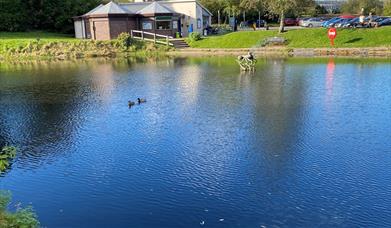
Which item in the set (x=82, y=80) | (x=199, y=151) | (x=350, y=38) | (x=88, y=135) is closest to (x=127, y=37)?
(x=82, y=80)

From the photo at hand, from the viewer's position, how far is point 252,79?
3716 centimetres

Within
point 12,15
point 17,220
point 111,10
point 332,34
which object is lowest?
point 17,220

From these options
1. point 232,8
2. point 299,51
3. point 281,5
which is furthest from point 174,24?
point 299,51

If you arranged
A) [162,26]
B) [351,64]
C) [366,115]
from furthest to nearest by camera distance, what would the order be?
1. [162,26]
2. [351,64]
3. [366,115]

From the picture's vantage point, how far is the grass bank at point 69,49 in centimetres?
6294

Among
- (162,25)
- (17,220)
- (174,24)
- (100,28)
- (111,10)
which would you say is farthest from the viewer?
(174,24)

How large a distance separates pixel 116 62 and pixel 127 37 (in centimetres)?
1026

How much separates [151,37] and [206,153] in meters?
52.8

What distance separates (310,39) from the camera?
59844 millimetres

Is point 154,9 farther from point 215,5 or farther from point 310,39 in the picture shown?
point 215,5

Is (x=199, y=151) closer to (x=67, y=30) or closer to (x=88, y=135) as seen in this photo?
(x=88, y=135)

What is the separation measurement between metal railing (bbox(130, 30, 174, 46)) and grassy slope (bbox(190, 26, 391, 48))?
14.5ft

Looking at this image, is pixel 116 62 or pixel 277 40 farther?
pixel 277 40

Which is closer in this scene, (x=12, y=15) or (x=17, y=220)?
(x=17, y=220)
